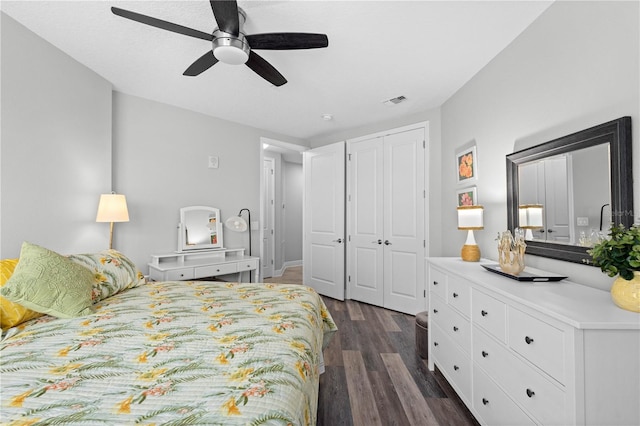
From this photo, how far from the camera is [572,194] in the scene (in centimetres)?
163

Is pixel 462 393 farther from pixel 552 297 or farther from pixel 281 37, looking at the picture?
pixel 281 37

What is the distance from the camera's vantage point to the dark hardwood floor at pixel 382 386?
1775 mm

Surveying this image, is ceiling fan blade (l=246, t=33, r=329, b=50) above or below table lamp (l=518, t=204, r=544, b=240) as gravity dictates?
above

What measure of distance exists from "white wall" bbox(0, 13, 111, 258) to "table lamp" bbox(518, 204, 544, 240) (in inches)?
140

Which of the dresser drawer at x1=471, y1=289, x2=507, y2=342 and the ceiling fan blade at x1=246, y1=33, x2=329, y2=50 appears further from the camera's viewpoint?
the ceiling fan blade at x1=246, y1=33, x2=329, y2=50

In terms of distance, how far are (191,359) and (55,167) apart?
2.18 meters

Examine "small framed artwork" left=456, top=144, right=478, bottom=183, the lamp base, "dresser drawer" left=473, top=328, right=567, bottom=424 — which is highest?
"small framed artwork" left=456, top=144, right=478, bottom=183

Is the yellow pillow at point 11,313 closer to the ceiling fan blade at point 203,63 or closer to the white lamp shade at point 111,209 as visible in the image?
the white lamp shade at point 111,209

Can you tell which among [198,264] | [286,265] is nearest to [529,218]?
[198,264]

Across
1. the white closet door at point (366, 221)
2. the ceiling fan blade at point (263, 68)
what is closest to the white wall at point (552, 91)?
the white closet door at point (366, 221)

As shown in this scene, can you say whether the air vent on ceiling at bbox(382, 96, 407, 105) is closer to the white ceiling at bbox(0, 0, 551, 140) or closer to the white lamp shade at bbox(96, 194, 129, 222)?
the white ceiling at bbox(0, 0, 551, 140)

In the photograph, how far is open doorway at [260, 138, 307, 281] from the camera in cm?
579

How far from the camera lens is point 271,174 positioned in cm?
591

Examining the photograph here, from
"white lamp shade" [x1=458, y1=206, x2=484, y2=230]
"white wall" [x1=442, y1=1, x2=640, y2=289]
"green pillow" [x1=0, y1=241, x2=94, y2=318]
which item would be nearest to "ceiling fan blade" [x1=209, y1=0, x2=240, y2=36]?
"green pillow" [x1=0, y1=241, x2=94, y2=318]
